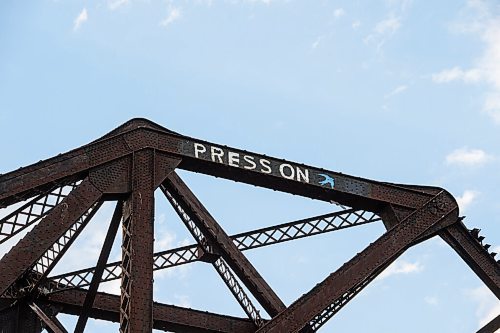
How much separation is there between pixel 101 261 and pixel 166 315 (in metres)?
5.13

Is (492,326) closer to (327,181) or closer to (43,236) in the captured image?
(327,181)

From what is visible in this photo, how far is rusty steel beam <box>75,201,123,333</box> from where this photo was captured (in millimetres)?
16977

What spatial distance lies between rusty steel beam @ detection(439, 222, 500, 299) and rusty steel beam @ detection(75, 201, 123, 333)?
7487mm

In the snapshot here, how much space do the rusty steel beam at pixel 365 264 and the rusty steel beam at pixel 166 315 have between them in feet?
19.5

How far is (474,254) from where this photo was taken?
1955cm

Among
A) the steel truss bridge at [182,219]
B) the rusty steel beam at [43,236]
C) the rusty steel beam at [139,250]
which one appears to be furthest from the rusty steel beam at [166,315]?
the rusty steel beam at [43,236]

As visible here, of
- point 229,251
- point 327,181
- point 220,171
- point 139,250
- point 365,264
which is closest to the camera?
point 139,250

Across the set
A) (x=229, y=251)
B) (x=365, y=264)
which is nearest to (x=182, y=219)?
(x=229, y=251)

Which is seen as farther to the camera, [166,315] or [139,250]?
[166,315]

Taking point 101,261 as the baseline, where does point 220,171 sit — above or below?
below

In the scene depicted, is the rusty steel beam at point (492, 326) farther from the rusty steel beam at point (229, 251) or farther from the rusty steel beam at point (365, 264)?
the rusty steel beam at point (229, 251)

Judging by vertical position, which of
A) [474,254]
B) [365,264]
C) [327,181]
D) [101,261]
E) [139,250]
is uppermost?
[101,261]

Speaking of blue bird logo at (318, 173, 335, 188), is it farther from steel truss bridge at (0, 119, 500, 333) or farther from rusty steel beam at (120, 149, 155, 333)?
rusty steel beam at (120, 149, 155, 333)

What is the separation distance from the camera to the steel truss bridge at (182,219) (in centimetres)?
1520
